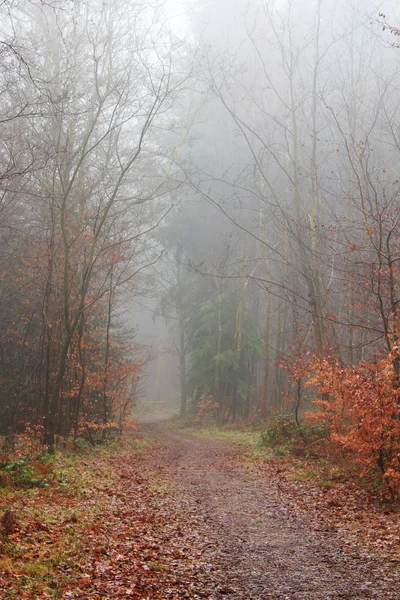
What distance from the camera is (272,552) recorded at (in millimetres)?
5770

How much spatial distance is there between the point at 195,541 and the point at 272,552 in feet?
3.13

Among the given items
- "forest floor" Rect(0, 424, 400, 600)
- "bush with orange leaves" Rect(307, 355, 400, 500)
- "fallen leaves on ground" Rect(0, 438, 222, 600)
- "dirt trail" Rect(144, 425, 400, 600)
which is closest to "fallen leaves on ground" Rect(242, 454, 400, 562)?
"forest floor" Rect(0, 424, 400, 600)

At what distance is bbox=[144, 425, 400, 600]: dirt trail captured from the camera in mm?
4613

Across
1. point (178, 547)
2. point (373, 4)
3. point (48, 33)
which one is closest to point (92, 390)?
point (178, 547)

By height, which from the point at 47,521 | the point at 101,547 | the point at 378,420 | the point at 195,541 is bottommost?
the point at 195,541

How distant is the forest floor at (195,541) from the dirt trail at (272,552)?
0.05 ft

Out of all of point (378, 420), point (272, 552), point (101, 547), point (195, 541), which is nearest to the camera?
point (101, 547)

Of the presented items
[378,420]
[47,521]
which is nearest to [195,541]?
[47,521]

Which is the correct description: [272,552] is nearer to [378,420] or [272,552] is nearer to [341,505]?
[341,505]

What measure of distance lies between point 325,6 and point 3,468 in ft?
69.1

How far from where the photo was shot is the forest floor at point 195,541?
458 centimetres

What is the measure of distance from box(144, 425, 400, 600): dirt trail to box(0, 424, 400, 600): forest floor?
0.05 ft

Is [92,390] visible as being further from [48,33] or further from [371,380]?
[48,33]

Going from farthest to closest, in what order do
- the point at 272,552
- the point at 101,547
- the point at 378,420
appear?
the point at 378,420 < the point at 272,552 < the point at 101,547
